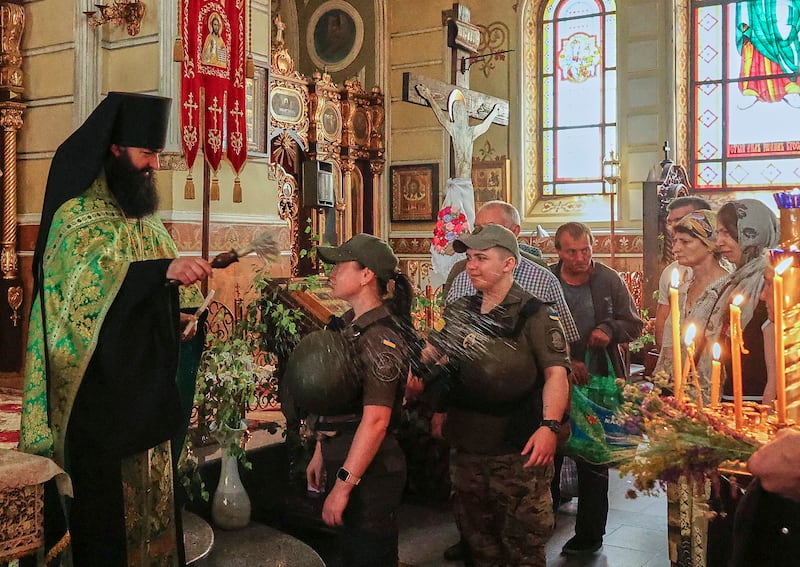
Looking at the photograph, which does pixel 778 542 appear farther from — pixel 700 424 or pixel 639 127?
pixel 639 127

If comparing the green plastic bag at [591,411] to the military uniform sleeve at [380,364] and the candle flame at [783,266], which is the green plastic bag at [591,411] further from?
the candle flame at [783,266]

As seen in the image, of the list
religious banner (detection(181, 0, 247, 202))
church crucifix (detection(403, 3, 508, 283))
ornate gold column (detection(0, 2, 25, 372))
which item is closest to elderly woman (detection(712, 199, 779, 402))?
church crucifix (detection(403, 3, 508, 283))

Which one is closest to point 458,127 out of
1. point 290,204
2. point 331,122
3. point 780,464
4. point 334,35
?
point 290,204

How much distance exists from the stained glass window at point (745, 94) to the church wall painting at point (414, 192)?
12.5ft

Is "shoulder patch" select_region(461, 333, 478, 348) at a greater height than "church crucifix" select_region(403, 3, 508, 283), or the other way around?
"church crucifix" select_region(403, 3, 508, 283)

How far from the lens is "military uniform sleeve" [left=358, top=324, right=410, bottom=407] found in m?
2.88

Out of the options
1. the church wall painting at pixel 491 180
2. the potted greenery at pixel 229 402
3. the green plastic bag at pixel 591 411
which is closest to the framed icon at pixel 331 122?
the church wall painting at pixel 491 180

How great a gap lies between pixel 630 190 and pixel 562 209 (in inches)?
42.3

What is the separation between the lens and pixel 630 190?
12.3 meters

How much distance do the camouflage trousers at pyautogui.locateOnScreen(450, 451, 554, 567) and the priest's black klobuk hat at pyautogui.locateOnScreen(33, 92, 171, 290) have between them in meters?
1.72

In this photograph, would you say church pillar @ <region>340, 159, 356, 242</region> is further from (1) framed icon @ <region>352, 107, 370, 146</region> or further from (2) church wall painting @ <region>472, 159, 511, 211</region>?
(2) church wall painting @ <region>472, 159, 511, 211</region>

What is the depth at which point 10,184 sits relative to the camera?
24.2 ft

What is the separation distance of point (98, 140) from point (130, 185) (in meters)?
0.22

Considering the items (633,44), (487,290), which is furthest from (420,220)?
(487,290)
